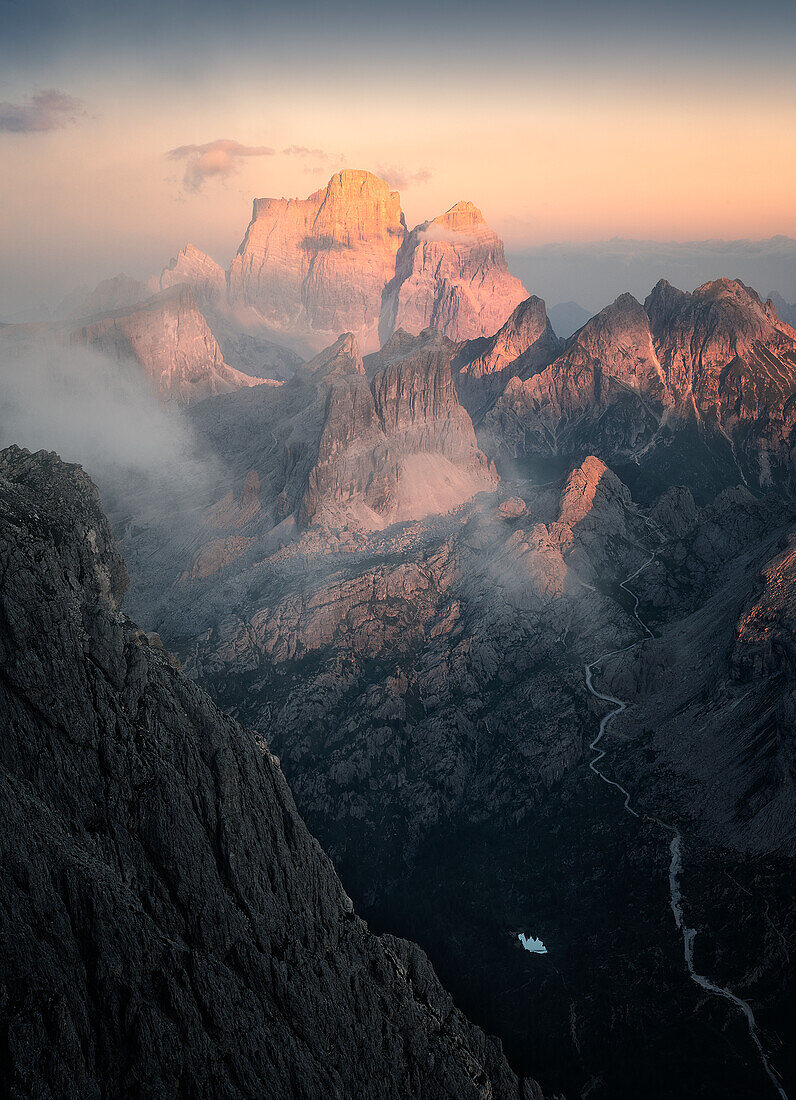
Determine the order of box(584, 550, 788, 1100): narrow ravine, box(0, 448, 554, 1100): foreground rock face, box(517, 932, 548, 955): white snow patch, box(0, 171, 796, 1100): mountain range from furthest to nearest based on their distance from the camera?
box(517, 932, 548, 955): white snow patch
box(584, 550, 788, 1100): narrow ravine
box(0, 171, 796, 1100): mountain range
box(0, 448, 554, 1100): foreground rock face

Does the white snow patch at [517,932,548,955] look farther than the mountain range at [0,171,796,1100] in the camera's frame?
Yes

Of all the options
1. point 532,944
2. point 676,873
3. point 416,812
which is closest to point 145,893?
point 532,944

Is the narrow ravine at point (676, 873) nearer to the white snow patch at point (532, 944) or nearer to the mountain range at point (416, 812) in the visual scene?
the mountain range at point (416, 812)

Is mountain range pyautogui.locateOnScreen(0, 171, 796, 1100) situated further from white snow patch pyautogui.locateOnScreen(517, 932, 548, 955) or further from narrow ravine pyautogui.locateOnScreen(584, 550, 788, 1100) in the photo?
white snow patch pyautogui.locateOnScreen(517, 932, 548, 955)

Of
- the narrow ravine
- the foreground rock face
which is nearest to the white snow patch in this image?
the narrow ravine

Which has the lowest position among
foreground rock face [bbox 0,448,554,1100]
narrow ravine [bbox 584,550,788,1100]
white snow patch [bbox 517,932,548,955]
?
white snow patch [bbox 517,932,548,955]

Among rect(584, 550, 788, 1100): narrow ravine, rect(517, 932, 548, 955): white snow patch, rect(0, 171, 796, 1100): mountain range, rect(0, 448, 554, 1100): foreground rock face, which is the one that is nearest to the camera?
rect(0, 448, 554, 1100): foreground rock face
